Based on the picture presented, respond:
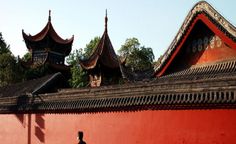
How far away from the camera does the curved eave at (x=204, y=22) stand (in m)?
11.2

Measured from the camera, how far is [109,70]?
24.3m

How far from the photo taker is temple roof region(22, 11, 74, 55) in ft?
106

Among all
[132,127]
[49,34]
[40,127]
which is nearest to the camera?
[132,127]

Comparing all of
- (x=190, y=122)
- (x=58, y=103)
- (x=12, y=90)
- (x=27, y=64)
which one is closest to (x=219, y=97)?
(x=190, y=122)

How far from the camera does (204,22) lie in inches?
480

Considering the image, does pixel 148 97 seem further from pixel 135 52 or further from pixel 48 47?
pixel 135 52

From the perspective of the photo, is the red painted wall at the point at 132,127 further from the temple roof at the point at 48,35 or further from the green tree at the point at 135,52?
the green tree at the point at 135,52

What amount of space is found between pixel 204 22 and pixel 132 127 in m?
4.62

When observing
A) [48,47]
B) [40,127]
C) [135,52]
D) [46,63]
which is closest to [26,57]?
[48,47]

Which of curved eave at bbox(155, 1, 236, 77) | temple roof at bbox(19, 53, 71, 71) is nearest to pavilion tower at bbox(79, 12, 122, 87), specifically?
temple roof at bbox(19, 53, 71, 71)

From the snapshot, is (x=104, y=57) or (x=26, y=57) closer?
(x=104, y=57)

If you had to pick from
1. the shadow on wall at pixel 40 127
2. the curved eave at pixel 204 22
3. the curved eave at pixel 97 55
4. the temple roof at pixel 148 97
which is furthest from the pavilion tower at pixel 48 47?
the curved eave at pixel 204 22

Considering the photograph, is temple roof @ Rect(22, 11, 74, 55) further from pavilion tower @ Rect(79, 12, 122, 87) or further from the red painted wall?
the red painted wall

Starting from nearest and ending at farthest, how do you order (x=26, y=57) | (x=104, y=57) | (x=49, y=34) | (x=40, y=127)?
(x=40, y=127) < (x=104, y=57) < (x=49, y=34) < (x=26, y=57)
